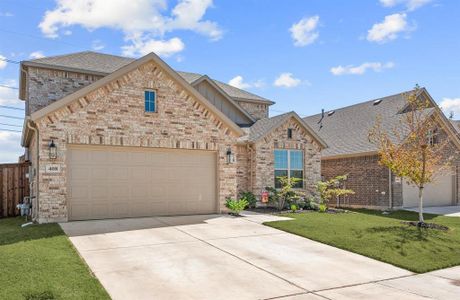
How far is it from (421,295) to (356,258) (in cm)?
232

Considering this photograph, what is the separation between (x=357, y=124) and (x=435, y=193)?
5706 mm

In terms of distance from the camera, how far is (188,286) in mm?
6141

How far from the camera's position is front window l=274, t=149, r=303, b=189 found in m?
18.4

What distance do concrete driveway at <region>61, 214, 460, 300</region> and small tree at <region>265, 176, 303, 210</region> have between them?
20.7 ft

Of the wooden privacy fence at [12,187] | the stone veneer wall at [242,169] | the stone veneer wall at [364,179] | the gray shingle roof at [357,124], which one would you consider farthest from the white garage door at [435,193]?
the wooden privacy fence at [12,187]

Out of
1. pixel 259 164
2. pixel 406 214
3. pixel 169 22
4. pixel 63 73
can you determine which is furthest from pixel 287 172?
pixel 63 73

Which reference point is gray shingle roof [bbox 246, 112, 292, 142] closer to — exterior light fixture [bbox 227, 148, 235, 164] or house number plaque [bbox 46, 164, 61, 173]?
exterior light fixture [bbox 227, 148, 235, 164]

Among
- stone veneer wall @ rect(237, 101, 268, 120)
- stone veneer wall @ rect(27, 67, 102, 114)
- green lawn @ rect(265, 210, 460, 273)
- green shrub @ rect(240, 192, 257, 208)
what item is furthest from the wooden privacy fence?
stone veneer wall @ rect(237, 101, 268, 120)

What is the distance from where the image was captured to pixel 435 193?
69.9ft

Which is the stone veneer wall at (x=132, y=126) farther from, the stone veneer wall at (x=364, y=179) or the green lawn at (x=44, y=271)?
the stone veneer wall at (x=364, y=179)

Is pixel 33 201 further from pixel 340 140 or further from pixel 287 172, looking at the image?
pixel 340 140

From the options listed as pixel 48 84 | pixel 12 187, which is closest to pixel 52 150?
pixel 12 187

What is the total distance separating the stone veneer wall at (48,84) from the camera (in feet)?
58.7

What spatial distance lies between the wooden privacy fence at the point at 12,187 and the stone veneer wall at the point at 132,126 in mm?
4524
